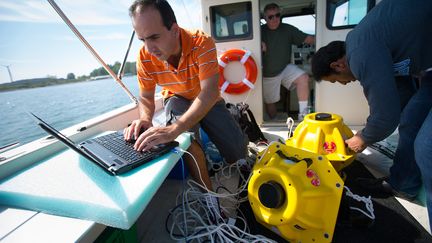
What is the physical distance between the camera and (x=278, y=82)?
283cm

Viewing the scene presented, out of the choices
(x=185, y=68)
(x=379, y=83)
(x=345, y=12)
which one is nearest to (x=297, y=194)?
(x=379, y=83)

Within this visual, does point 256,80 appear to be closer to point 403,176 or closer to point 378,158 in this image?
point 378,158

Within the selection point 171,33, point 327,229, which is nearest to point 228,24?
point 171,33

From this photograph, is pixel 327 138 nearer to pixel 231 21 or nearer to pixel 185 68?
pixel 185 68

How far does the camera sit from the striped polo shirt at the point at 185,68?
4.09ft

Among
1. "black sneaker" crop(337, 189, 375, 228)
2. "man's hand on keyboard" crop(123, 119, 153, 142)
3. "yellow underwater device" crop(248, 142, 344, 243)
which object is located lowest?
"black sneaker" crop(337, 189, 375, 228)

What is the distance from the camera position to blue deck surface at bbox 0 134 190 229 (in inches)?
23.3

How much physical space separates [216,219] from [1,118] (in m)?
1.24

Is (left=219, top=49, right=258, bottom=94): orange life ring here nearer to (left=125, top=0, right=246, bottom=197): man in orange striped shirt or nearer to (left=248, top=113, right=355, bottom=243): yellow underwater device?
(left=125, top=0, right=246, bottom=197): man in orange striped shirt

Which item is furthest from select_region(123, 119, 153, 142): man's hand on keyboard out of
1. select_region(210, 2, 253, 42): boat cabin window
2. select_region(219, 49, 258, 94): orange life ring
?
select_region(210, 2, 253, 42): boat cabin window

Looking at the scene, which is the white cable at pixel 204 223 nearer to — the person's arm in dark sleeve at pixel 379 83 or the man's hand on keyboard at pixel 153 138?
the man's hand on keyboard at pixel 153 138

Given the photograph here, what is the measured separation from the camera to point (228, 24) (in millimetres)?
2582

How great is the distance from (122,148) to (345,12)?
2365mm

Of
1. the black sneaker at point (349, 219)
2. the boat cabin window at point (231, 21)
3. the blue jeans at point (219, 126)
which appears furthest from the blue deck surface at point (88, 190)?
the boat cabin window at point (231, 21)
